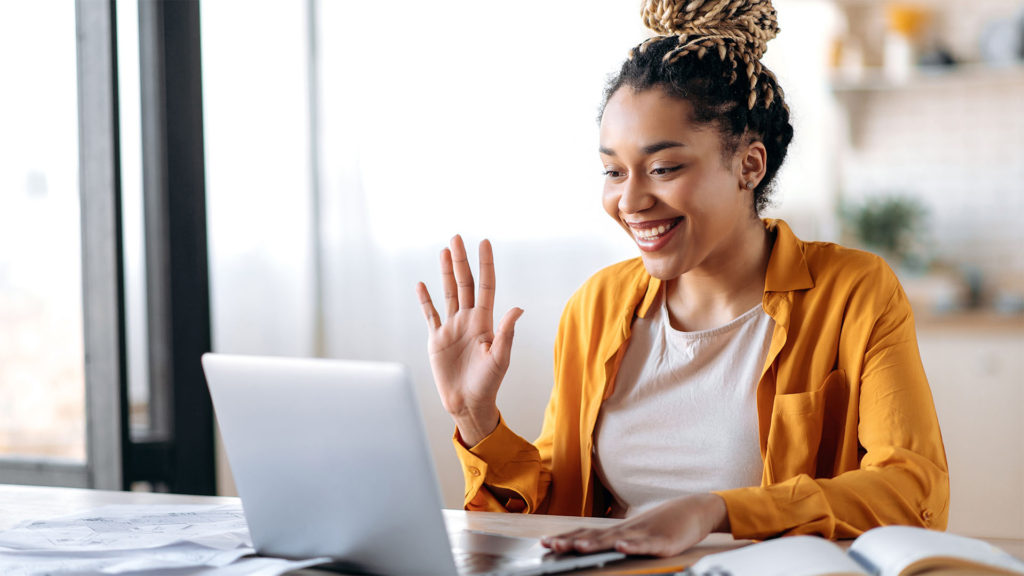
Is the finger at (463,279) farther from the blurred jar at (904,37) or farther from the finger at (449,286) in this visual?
the blurred jar at (904,37)

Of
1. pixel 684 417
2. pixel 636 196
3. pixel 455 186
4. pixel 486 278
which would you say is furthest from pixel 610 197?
pixel 455 186

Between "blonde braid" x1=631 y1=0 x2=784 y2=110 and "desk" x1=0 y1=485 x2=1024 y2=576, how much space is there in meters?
0.72

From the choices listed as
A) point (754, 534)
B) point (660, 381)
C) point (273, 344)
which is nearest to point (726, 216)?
point (660, 381)

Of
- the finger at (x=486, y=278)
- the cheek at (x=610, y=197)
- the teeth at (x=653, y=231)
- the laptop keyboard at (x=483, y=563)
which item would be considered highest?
the cheek at (x=610, y=197)

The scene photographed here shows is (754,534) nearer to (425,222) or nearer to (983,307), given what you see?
(425,222)

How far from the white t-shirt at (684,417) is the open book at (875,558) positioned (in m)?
0.50

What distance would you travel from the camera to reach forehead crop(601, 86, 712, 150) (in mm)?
1438

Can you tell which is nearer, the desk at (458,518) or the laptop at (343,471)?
the laptop at (343,471)

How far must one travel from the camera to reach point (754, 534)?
1.05 meters

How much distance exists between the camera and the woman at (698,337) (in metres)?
1.36

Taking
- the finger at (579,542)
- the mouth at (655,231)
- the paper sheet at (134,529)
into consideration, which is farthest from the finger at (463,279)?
the finger at (579,542)

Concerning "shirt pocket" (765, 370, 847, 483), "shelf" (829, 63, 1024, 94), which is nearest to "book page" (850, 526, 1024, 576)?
"shirt pocket" (765, 370, 847, 483)

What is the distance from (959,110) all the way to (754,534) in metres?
3.19

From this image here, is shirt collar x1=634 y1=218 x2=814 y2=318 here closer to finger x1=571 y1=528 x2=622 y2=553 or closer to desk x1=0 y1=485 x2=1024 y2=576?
desk x1=0 y1=485 x2=1024 y2=576
